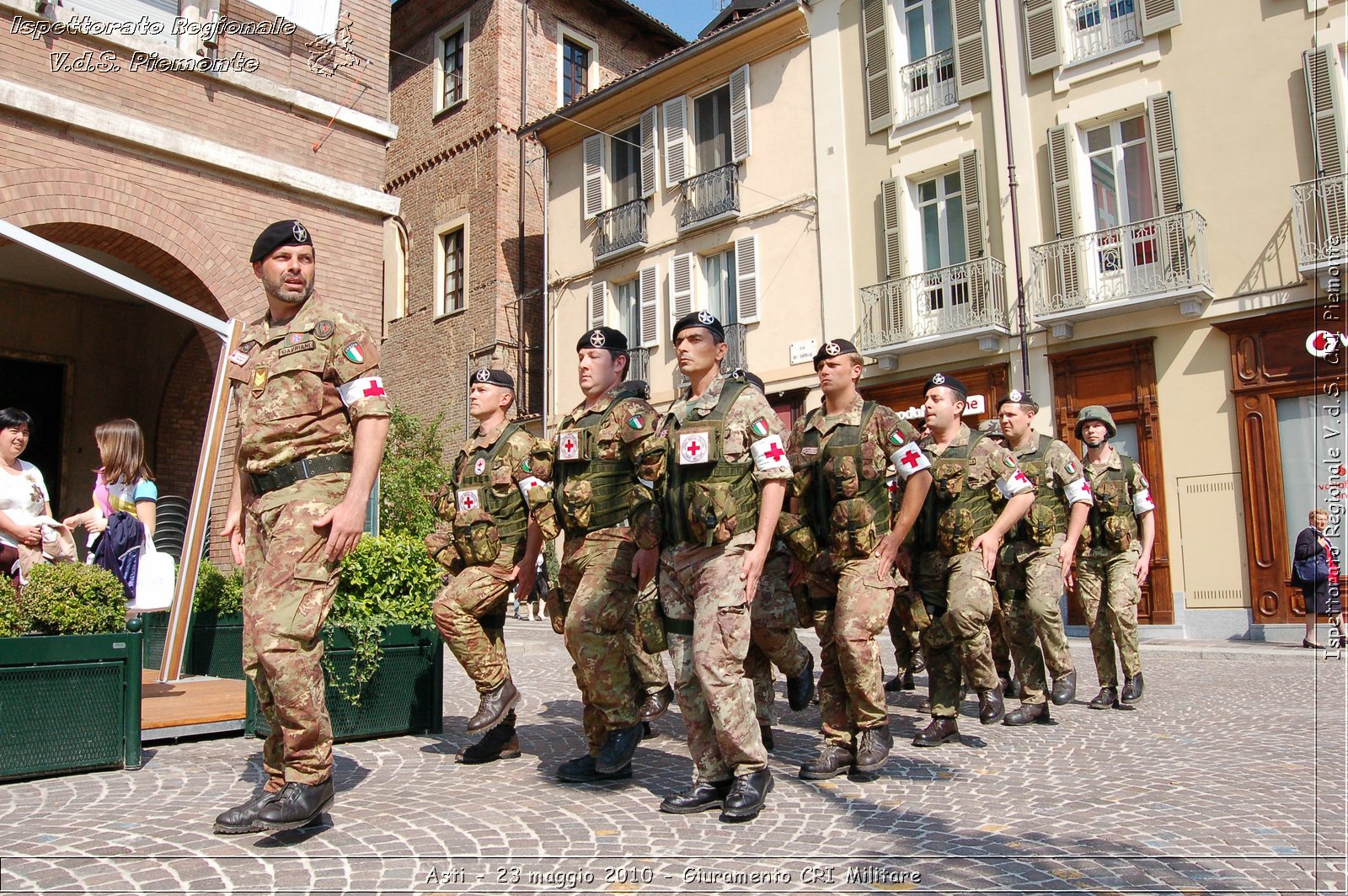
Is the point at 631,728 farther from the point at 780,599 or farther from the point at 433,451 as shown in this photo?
the point at 433,451

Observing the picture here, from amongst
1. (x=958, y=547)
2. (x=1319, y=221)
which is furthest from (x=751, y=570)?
(x=1319, y=221)

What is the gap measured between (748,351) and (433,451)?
767cm

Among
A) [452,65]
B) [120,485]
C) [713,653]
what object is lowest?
[713,653]

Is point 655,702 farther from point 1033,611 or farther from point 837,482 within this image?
point 1033,611

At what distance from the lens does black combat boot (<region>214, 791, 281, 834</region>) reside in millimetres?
3936

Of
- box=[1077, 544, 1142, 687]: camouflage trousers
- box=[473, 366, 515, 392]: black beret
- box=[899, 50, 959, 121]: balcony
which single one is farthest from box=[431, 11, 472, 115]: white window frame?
box=[1077, 544, 1142, 687]: camouflage trousers

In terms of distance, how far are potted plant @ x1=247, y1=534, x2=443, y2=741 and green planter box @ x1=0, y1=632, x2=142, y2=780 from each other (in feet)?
2.85

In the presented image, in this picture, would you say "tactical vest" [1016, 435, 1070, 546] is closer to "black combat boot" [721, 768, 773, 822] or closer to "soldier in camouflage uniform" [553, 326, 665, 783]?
"soldier in camouflage uniform" [553, 326, 665, 783]

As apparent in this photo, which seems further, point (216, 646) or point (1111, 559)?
point (216, 646)

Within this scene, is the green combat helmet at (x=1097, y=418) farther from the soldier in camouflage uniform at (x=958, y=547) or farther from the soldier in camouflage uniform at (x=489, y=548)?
the soldier in camouflage uniform at (x=489, y=548)

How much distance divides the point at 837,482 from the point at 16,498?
5.31 m

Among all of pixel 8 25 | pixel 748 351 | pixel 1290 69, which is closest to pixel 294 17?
pixel 8 25

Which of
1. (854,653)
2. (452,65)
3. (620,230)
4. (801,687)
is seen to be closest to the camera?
(854,653)

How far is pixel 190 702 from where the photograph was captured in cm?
672
